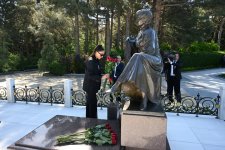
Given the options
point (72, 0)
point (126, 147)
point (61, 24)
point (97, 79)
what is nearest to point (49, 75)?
point (61, 24)

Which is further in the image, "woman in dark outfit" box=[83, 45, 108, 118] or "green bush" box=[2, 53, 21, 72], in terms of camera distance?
"green bush" box=[2, 53, 21, 72]

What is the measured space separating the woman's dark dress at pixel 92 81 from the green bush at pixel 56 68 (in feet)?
42.2

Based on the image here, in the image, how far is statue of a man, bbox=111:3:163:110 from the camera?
391cm

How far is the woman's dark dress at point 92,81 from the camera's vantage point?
5434mm

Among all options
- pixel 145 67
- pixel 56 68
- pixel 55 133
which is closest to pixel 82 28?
pixel 56 68

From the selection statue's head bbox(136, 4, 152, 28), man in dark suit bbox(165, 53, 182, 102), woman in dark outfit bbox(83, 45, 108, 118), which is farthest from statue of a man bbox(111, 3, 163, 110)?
man in dark suit bbox(165, 53, 182, 102)

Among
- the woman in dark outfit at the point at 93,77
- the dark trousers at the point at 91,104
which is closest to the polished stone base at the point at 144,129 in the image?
the woman in dark outfit at the point at 93,77

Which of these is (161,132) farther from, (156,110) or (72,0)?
(72,0)

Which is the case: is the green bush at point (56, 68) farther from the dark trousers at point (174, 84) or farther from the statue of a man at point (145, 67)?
the statue of a man at point (145, 67)

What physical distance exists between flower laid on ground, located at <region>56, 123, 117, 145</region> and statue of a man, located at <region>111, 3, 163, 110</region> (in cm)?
84

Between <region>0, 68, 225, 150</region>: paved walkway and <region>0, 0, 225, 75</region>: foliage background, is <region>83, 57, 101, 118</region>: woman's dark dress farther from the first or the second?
<region>0, 0, 225, 75</region>: foliage background

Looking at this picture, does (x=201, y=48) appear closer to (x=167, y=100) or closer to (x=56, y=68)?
(x=56, y=68)

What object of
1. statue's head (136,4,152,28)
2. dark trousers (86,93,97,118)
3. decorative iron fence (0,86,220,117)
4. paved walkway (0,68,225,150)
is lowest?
paved walkway (0,68,225,150)

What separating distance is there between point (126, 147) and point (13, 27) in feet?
78.0
